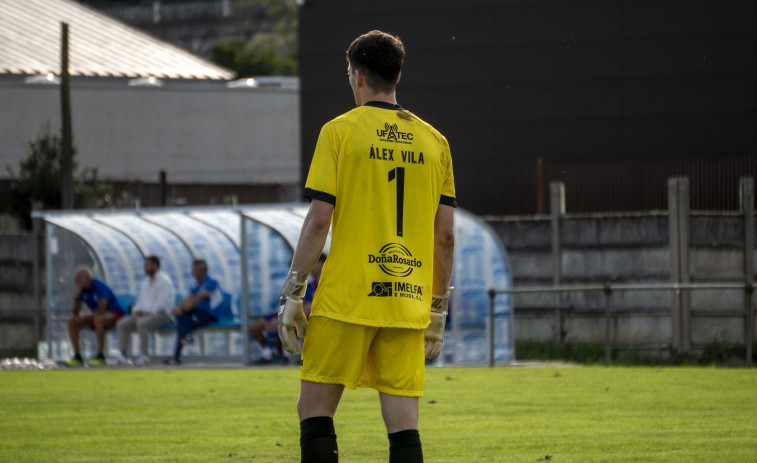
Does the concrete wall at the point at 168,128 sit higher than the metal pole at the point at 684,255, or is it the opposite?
the concrete wall at the point at 168,128

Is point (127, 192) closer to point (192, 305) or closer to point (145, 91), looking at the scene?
point (145, 91)

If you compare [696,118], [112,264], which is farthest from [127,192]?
[696,118]

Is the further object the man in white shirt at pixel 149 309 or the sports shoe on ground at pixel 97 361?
the sports shoe on ground at pixel 97 361

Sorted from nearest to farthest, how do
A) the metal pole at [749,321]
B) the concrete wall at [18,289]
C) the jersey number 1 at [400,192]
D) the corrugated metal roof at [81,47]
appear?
the jersey number 1 at [400,192] < the metal pole at [749,321] < the concrete wall at [18,289] < the corrugated metal roof at [81,47]

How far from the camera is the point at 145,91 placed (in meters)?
44.8

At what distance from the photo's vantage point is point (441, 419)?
997 centimetres

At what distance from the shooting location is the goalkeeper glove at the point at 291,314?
5.04 m

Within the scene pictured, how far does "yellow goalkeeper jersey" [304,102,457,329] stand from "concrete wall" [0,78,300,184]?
36279 millimetres

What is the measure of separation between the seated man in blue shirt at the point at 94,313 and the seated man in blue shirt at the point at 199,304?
3.99ft

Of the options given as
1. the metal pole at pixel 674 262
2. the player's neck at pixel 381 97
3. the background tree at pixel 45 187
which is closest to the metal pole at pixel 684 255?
the metal pole at pixel 674 262

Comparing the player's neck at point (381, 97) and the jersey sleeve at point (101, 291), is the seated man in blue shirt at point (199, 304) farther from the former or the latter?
the player's neck at point (381, 97)

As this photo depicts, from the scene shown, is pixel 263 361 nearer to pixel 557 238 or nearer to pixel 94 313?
pixel 94 313

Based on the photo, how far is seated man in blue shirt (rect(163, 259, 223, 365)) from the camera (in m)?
19.1

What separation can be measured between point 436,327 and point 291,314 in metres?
0.71
